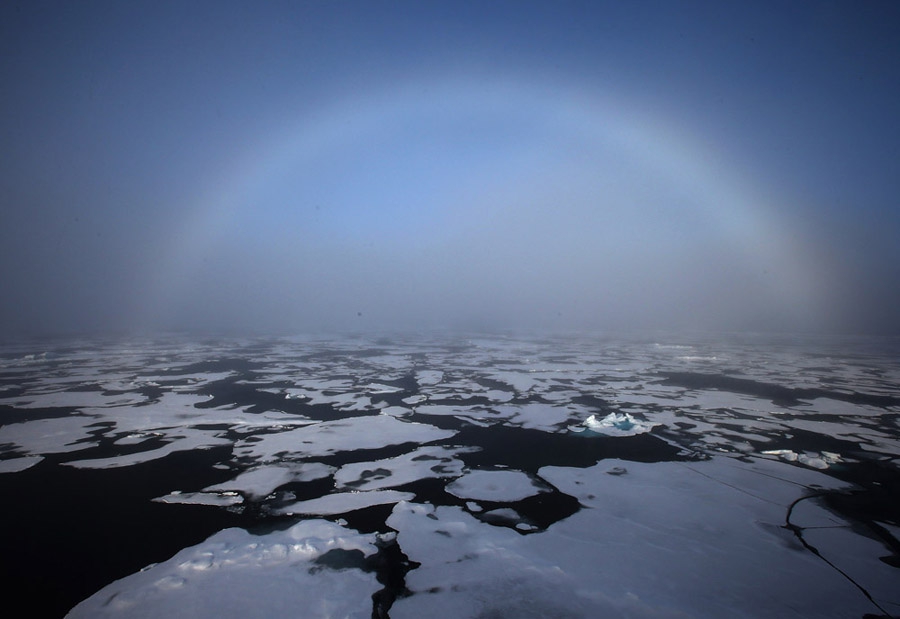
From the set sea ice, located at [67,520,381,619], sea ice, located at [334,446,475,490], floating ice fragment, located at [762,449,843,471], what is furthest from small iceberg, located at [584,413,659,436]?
sea ice, located at [67,520,381,619]

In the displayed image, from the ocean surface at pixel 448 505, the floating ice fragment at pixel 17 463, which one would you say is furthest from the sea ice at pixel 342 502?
the floating ice fragment at pixel 17 463

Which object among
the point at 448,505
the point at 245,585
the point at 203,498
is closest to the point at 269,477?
the point at 203,498

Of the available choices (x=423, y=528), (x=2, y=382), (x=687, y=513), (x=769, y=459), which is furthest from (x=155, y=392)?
(x=769, y=459)

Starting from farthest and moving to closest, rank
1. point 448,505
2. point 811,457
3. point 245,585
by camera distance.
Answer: point 811,457 → point 448,505 → point 245,585

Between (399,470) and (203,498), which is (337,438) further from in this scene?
(203,498)

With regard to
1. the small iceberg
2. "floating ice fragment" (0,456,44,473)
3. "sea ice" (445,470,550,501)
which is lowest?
"floating ice fragment" (0,456,44,473)

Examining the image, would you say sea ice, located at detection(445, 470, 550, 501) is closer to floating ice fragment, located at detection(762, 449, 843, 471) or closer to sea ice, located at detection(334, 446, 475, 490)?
sea ice, located at detection(334, 446, 475, 490)
